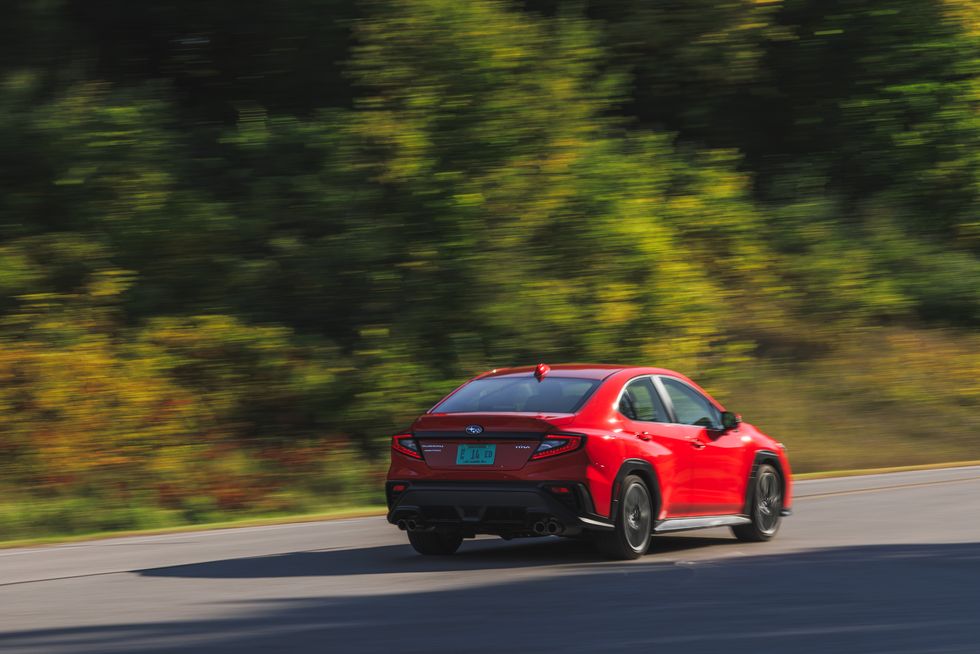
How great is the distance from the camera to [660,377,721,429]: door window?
41.8ft

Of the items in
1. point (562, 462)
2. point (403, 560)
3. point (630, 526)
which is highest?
point (562, 462)

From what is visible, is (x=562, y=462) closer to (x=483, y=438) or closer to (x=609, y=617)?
(x=483, y=438)

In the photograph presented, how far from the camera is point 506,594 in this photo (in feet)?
33.1

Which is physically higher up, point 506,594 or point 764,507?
point 506,594

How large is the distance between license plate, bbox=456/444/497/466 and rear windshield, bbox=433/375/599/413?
1.20ft

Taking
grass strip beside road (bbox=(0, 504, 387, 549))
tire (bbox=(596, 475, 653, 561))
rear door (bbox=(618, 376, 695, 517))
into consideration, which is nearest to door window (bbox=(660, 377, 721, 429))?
rear door (bbox=(618, 376, 695, 517))

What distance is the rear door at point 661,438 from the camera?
1188 centimetres

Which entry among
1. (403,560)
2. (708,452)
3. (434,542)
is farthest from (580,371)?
(403,560)

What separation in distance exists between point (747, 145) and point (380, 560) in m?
30.8

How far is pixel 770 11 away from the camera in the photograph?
129 ft

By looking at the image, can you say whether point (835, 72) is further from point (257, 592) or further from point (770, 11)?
point (257, 592)

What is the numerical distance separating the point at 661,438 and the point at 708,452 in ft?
2.41

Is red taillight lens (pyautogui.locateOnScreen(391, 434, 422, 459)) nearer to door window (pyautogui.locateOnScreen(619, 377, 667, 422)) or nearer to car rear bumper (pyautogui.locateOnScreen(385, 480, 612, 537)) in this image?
car rear bumper (pyautogui.locateOnScreen(385, 480, 612, 537))

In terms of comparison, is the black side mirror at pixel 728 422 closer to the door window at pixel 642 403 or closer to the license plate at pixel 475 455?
the door window at pixel 642 403
